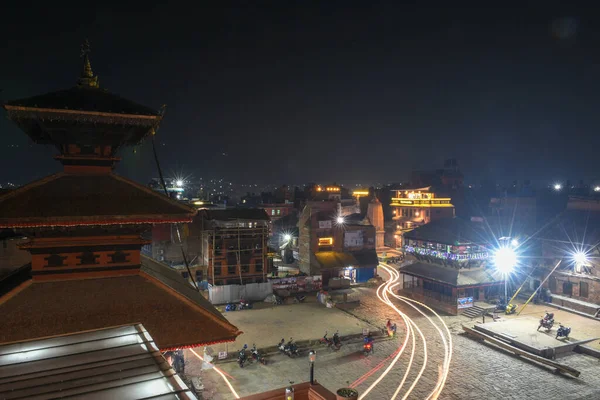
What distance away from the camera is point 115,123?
11352mm

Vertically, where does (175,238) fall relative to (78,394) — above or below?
below

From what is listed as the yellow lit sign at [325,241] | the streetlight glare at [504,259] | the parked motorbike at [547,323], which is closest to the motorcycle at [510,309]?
the streetlight glare at [504,259]

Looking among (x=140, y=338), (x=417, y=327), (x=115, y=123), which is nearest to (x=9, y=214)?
(x=115, y=123)

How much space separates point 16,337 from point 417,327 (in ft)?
112

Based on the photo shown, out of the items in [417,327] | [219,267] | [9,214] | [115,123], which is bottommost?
[417,327]

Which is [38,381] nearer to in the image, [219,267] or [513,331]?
[513,331]

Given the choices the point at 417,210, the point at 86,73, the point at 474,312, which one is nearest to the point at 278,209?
the point at 417,210

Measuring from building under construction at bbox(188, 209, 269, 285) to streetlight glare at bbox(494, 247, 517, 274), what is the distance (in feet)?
92.6

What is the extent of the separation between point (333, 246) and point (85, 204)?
47.6 m

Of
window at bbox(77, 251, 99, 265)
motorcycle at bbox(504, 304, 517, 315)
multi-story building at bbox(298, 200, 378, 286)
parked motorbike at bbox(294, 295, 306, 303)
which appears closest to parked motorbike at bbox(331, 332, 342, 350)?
parked motorbike at bbox(294, 295, 306, 303)

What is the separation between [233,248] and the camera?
4697 centimetres

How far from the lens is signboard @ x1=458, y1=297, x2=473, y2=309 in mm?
41103

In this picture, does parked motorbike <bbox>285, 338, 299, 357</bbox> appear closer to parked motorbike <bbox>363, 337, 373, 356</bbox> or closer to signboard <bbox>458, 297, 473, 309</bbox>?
parked motorbike <bbox>363, 337, 373, 356</bbox>

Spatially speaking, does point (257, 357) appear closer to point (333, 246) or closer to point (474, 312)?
point (474, 312)
